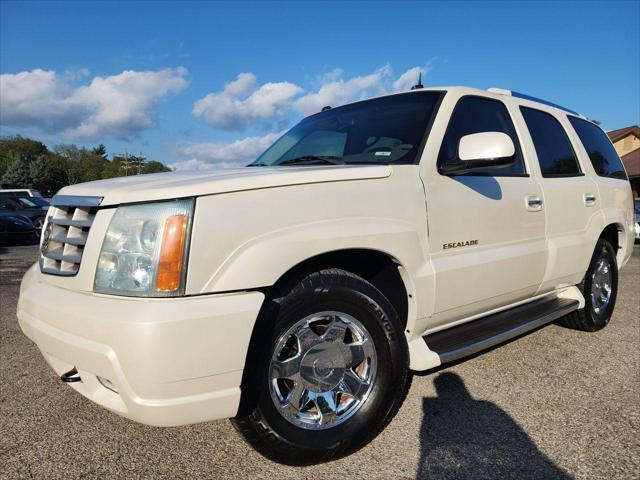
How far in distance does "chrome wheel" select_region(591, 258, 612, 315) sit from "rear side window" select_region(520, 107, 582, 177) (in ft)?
3.09

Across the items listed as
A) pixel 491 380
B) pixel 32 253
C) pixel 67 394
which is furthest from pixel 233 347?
pixel 32 253

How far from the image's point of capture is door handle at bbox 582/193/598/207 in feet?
12.3

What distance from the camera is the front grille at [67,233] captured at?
199 centimetres

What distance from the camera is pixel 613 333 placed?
4.14 m

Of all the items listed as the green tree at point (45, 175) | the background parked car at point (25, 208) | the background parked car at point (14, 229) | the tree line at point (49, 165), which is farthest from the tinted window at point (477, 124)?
the green tree at point (45, 175)

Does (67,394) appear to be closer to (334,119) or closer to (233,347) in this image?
(233,347)

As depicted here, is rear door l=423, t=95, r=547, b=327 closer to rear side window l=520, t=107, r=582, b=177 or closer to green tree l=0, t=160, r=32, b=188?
rear side window l=520, t=107, r=582, b=177

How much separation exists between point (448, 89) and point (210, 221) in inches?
74.6

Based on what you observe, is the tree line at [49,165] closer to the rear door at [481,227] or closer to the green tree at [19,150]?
the green tree at [19,150]

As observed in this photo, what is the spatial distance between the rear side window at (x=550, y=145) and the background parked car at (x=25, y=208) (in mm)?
16139

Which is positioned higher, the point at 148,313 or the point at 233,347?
the point at 148,313

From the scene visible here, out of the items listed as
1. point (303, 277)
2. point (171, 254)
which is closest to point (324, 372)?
point (303, 277)

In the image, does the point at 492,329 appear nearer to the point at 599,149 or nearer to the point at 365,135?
the point at 365,135

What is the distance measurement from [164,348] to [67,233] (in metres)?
0.84
